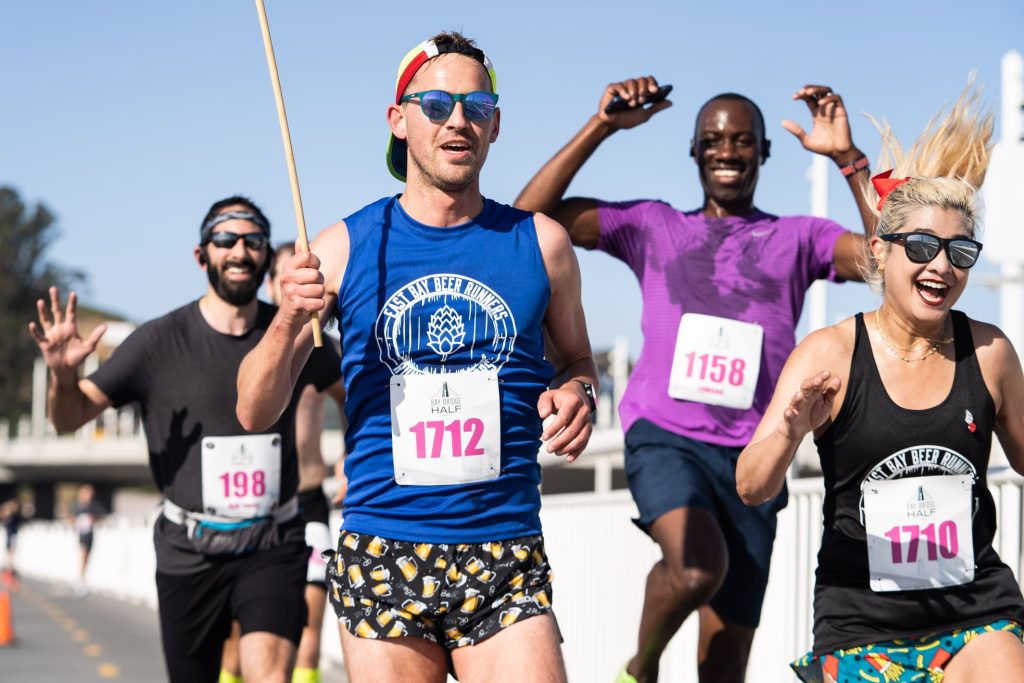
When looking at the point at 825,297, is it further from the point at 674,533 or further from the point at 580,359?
the point at 580,359

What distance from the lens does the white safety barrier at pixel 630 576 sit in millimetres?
7051

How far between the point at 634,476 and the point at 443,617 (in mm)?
2141

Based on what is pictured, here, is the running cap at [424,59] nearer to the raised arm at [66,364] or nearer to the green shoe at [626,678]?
the raised arm at [66,364]

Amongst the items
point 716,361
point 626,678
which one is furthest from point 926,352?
point 626,678

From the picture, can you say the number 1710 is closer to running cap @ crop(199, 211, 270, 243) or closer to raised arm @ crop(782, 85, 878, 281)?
raised arm @ crop(782, 85, 878, 281)

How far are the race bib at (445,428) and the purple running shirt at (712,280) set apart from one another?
203cm

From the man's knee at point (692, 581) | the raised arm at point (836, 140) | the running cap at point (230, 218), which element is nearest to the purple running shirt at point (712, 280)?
the raised arm at point (836, 140)

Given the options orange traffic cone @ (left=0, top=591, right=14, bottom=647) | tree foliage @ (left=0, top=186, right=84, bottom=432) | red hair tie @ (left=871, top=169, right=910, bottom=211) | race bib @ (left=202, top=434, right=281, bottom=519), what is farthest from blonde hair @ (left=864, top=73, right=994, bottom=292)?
tree foliage @ (left=0, top=186, right=84, bottom=432)

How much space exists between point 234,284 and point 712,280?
2.07 metres

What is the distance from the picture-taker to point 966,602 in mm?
4605

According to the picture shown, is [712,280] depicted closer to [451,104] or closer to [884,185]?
[884,185]

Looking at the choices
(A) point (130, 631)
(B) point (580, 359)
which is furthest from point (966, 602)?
(A) point (130, 631)

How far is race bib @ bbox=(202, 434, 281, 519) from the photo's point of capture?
6898mm

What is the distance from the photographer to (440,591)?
4344mm
